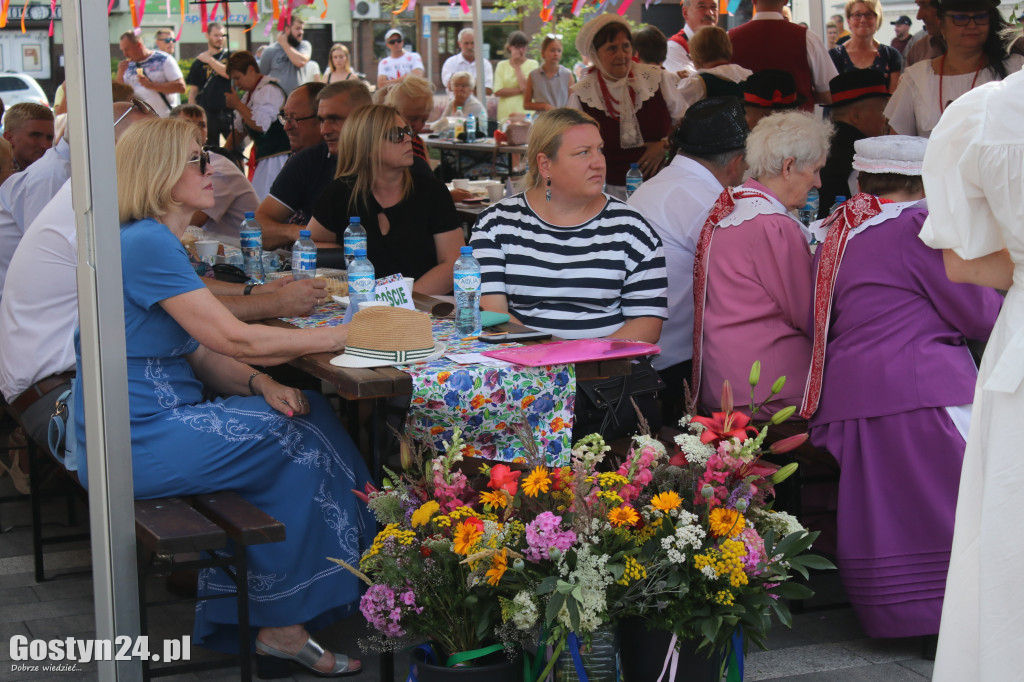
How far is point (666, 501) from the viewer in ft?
7.71

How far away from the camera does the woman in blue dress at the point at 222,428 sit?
120 inches

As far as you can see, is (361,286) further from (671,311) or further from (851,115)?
(851,115)

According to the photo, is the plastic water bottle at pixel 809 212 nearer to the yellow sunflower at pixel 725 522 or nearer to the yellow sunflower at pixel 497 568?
the yellow sunflower at pixel 725 522

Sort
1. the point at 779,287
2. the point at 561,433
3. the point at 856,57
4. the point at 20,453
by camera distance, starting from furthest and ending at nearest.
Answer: the point at 856,57 → the point at 20,453 → the point at 779,287 → the point at 561,433

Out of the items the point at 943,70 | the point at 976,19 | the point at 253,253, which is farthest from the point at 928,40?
the point at 253,253

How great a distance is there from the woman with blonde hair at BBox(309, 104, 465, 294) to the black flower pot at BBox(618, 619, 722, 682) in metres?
2.35

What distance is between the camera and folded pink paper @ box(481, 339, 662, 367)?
2936 millimetres

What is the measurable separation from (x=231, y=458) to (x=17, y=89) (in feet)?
52.7

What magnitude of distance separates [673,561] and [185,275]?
1.57 meters

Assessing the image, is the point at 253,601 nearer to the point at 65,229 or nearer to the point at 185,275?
the point at 185,275

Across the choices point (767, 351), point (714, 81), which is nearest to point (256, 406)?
point (767, 351)

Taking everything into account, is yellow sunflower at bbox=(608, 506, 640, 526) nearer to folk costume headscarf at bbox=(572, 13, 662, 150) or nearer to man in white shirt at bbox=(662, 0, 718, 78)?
folk costume headscarf at bbox=(572, 13, 662, 150)

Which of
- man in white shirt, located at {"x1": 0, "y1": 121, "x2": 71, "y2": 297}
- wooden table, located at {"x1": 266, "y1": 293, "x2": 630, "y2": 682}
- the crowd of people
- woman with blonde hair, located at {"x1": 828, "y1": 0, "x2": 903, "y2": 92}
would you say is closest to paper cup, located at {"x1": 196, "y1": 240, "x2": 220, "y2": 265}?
the crowd of people

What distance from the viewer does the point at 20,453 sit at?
14.8 ft
